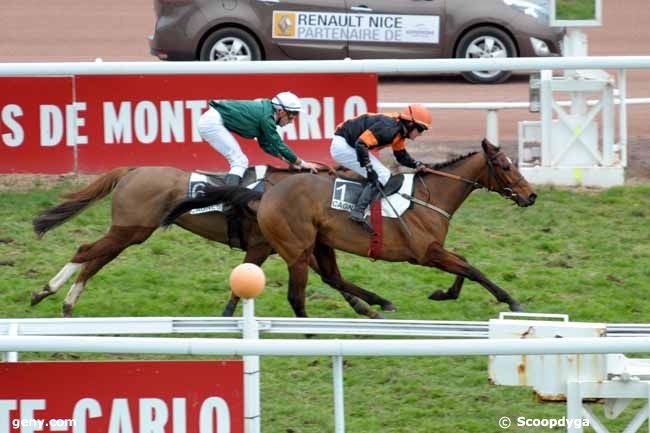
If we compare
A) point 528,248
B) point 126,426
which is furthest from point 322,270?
point 126,426

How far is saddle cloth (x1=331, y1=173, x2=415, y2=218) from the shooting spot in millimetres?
9391

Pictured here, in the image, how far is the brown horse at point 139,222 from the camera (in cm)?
960

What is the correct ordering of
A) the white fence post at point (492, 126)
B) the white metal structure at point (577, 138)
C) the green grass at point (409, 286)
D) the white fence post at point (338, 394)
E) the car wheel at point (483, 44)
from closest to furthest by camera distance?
the white fence post at point (338, 394) → the green grass at point (409, 286) → the white metal structure at point (577, 138) → the white fence post at point (492, 126) → the car wheel at point (483, 44)

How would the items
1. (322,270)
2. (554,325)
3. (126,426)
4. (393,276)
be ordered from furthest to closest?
(393,276) < (322,270) < (554,325) < (126,426)

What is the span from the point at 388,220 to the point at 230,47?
727 centimetres

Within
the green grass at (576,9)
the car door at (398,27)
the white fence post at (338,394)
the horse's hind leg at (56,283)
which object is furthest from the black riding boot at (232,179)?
the car door at (398,27)

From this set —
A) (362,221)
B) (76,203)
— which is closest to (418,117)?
(362,221)

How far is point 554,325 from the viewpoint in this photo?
6027mm

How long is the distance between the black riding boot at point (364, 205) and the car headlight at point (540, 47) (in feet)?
23.5

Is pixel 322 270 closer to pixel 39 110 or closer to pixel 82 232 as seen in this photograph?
pixel 82 232

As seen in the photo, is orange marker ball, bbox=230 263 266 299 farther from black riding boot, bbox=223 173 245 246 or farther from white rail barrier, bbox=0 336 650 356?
black riding boot, bbox=223 173 245 246

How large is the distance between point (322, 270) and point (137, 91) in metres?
2.92

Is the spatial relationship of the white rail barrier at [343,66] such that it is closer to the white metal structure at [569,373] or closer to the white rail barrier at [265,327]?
the white rail barrier at [265,327]

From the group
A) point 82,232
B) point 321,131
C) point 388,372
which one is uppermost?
point 321,131
